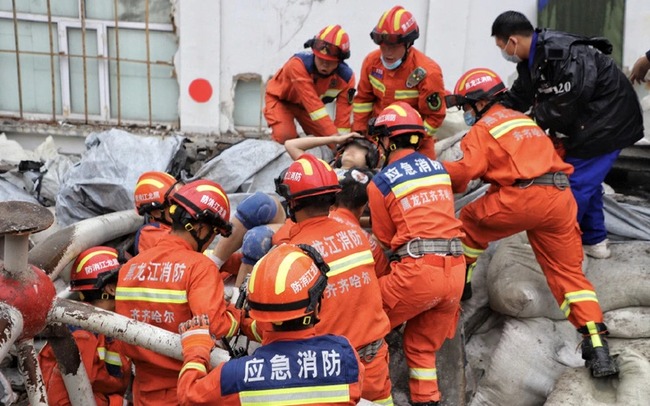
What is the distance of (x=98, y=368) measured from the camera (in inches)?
128

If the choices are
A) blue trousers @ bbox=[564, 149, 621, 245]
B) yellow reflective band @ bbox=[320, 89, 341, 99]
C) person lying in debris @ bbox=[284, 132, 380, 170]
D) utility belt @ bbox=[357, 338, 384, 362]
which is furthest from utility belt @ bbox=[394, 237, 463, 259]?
yellow reflective band @ bbox=[320, 89, 341, 99]

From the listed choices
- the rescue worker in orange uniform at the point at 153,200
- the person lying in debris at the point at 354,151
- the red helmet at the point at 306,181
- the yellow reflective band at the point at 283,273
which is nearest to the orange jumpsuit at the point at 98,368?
the rescue worker in orange uniform at the point at 153,200

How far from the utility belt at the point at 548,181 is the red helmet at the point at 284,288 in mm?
2055

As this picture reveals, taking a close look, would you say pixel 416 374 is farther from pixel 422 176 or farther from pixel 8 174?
pixel 8 174

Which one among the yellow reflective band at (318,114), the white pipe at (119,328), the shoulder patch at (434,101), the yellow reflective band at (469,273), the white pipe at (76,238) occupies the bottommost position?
the yellow reflective band at (469,273)

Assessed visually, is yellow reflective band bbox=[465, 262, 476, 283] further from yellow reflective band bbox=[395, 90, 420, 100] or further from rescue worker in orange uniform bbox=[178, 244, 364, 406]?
rescue worker in orange uniform bbox=[178, 244, 364, 406]

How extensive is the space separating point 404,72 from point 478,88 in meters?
1.05

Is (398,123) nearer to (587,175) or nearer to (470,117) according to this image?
(470,117)

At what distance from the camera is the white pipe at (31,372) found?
237 centimetres

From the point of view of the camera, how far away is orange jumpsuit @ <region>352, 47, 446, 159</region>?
16.8ft

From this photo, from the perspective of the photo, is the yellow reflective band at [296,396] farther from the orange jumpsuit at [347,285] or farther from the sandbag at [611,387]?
the sandbag at [611,387]

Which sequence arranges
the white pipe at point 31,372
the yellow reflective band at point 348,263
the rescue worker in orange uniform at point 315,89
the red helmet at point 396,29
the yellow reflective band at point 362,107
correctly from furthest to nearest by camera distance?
the yellow reflective band at point 362,107 → the rescue worker in orange uniform at point 315,89 → the red helmet at point 396,29 → the yellow reflective band at point 348,263 → the white pipe at point 31,372

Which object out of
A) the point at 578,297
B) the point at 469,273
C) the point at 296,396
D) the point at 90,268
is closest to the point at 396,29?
the point at 469,273

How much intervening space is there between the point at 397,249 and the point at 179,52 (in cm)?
426
